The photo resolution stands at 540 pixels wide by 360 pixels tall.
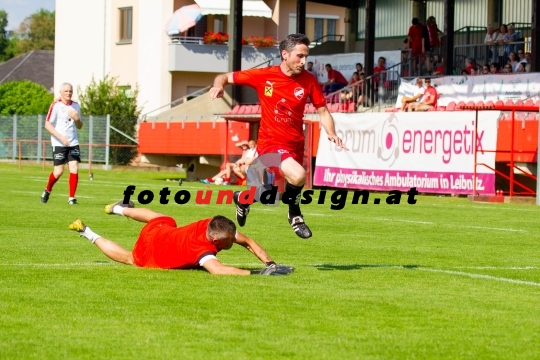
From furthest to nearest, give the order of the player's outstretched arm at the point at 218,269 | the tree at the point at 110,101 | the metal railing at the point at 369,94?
1. the tree at the point at 110,101
2. the metal railing at the point at 369,94
3. the player's outstretched arm at the point at 218,269

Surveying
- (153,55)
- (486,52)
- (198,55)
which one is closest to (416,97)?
(486,52)

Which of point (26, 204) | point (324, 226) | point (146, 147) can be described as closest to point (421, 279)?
point (324, 226)

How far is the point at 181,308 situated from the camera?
317 inches

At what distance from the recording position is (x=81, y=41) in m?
62.9

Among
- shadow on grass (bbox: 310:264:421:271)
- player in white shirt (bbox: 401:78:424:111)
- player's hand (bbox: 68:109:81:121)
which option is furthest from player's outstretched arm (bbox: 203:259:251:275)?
player in white shirt (bbox: 401:78:424:111)

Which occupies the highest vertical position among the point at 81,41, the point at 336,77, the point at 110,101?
the point at 81,41

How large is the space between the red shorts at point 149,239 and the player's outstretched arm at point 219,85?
4.04ft

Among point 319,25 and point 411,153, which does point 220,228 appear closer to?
point 411,153

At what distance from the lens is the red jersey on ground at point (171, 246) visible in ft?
32.7

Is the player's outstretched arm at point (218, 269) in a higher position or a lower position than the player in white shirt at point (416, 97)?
lower

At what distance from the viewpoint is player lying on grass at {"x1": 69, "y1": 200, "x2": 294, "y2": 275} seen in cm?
984

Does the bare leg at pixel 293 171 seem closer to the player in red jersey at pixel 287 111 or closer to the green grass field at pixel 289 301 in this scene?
the player in red jersey at pixel 287 111

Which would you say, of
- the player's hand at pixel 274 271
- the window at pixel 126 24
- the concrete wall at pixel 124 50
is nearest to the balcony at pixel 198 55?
the concrete wall at pixel 124 50

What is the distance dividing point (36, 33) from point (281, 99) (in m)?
142
